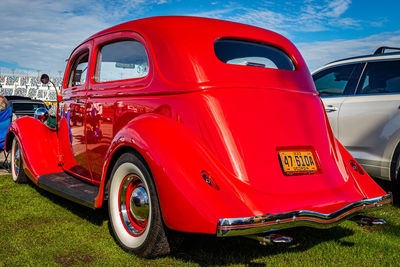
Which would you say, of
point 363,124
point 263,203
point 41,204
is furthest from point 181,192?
point 363,124

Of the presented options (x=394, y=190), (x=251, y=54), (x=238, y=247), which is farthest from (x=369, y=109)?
(x=238, y=247)

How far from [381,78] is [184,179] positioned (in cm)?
339

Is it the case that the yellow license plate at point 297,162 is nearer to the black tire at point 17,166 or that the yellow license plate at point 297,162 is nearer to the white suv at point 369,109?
the white suv at point 369,109

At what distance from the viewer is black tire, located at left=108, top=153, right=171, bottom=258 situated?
2.62m

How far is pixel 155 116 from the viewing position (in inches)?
112

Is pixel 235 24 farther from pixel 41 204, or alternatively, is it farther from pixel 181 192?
pixel 41 204

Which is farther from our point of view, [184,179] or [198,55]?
[198,55]

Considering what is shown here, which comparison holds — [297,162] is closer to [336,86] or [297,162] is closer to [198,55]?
[198,55]

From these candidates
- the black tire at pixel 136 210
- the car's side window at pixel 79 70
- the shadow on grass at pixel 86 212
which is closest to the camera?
the black tire at pixel 136 210

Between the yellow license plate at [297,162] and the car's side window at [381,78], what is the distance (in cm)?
226

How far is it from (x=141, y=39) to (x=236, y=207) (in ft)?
5.89

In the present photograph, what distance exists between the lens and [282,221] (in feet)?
7.73

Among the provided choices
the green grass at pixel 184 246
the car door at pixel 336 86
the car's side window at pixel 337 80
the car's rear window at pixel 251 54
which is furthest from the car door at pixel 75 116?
the car's side window at pixel 337 80

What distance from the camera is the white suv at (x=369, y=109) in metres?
4.34
